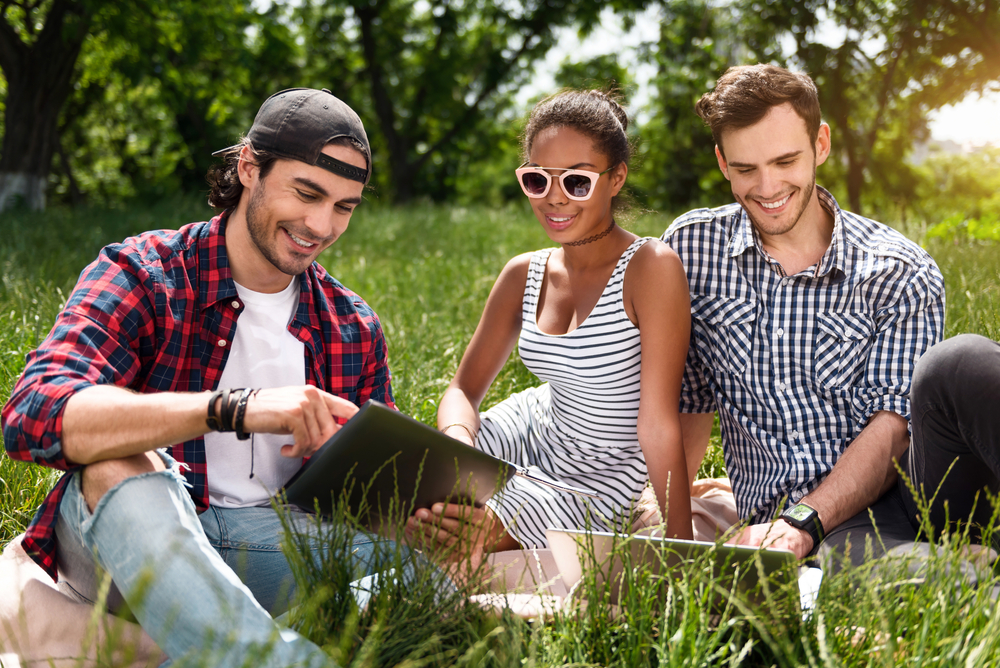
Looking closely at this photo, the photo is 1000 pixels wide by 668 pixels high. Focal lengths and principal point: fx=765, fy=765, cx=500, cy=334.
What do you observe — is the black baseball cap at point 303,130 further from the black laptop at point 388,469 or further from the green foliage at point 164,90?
the green foliage at point 164,90

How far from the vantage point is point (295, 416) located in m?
1.82

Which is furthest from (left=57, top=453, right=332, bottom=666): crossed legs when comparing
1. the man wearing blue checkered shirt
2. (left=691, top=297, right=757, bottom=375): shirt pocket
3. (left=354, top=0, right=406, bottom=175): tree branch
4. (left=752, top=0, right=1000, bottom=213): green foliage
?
(left=354, top=0, right=406, bottom=175): tree branch

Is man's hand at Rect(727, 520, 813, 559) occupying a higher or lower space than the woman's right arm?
lower

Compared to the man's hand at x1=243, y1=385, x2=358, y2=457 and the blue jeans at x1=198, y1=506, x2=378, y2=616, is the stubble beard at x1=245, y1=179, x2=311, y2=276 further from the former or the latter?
the blue jeans at x1=198, y1=506, x2=378, y2=616

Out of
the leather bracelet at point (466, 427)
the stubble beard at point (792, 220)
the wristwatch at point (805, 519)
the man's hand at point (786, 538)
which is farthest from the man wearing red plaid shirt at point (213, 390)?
the stubble beard at point (792, 220)

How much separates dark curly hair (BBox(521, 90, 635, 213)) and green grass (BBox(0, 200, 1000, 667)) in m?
1.52

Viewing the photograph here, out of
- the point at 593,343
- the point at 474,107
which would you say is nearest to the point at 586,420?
the point at 593,343

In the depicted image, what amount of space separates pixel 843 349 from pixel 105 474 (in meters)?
2.32

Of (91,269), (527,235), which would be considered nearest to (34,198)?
(527,235)

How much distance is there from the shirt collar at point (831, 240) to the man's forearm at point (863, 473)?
549 millimetres

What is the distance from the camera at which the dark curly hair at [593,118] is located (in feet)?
9.00

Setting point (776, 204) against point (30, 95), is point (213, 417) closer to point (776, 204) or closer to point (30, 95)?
point (776, 204)

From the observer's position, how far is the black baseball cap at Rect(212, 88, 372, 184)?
2.37m

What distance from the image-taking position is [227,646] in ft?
4.36
